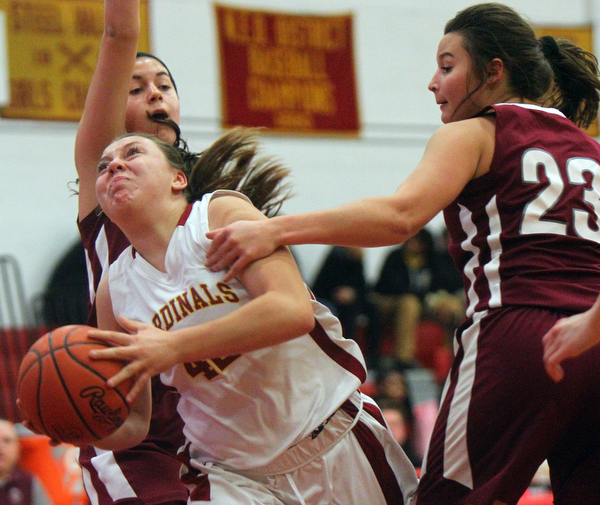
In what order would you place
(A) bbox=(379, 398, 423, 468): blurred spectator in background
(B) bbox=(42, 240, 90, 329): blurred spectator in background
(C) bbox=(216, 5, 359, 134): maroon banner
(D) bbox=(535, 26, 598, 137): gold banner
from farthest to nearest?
(D) bbox=(535, 26, 598, 137): gold banner → (C) bbox=(216, 5, 359, 134): maroon banner → (B) bbox=(42, 240, 90, 329): blurred spectator in background → (A) bbox=(379, 398, 423, 468): blurred spectator in background

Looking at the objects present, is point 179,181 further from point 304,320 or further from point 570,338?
point 570,338

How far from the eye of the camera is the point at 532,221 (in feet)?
8.07

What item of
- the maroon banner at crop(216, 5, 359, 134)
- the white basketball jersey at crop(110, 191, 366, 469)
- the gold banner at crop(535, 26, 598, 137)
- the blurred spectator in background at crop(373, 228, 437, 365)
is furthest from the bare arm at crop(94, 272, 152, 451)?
the gold banner at crop(535, 26, 598, 137)

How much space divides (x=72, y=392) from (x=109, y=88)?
117 cm

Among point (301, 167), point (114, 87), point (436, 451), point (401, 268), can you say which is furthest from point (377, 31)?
point (436, 451)

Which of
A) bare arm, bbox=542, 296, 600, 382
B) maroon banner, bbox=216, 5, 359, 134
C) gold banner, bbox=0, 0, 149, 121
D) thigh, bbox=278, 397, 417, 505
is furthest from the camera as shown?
maroon banner, bbox=216, 5, 359, 134

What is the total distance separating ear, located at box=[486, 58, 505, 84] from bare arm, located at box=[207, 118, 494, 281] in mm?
353

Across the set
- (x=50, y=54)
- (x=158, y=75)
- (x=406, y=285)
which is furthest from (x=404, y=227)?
(x=50, y=54)

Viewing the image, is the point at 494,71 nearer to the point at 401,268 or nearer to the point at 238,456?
the point at 238,456

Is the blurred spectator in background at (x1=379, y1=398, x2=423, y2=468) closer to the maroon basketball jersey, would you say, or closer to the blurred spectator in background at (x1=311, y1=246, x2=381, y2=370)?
the blurred spectator in background at (x1=311, y1=246, x2=381, y2=370)

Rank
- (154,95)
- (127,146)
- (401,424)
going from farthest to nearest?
(401,424) → (154,95) → (127,146)

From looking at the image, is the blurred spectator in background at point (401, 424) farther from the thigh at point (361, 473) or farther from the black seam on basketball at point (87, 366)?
the black seam on basketball at point (87, 366)

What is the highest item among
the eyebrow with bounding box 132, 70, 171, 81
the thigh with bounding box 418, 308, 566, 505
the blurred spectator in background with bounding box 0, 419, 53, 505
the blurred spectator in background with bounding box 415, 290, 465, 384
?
the eyebrow with bounding box 132, 70, 171, 81

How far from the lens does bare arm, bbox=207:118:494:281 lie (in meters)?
2.41
